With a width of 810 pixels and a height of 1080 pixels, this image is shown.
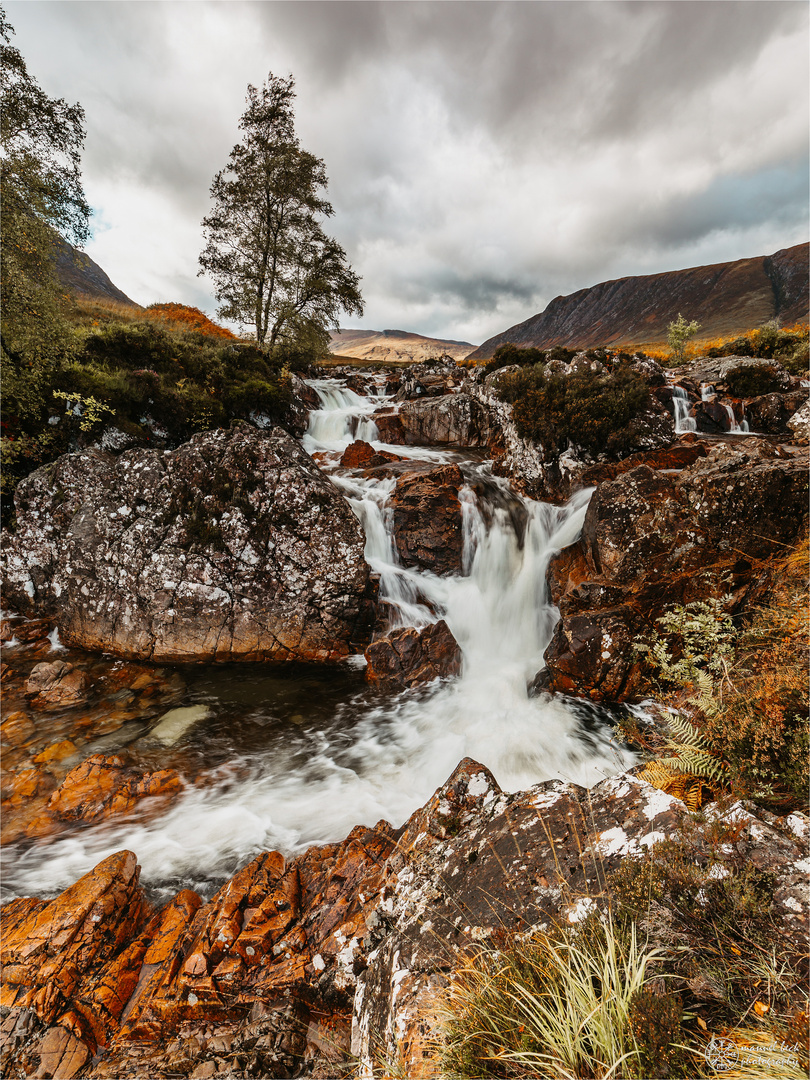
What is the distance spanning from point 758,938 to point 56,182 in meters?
18.5

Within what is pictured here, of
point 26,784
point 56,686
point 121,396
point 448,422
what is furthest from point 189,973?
point 448,422

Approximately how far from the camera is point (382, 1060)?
2234mm

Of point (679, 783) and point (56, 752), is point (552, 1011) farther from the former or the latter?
point (56, 752)

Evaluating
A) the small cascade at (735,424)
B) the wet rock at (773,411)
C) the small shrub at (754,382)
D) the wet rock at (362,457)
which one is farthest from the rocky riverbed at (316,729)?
the small shrub at (754,382)

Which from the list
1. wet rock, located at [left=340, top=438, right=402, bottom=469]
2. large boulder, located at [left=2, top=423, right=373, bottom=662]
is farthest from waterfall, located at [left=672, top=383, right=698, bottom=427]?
large boulder, located at [left=2, top=423, right=373, bottom=662]

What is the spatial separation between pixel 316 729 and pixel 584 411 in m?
12.8

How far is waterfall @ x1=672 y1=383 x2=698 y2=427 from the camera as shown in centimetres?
1689

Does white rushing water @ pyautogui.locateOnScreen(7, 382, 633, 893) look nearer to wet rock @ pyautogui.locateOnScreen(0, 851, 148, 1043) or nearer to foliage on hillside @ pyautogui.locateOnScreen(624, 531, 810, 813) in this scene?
wet rock @ pyautogui.locateOnScreen(0, 851, 148, 1043)

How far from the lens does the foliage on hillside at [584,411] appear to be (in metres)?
13.6

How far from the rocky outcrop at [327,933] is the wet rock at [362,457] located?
13.3 metres

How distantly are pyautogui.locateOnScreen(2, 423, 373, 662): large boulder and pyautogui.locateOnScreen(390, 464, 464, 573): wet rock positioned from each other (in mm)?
2135

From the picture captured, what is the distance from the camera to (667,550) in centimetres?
827

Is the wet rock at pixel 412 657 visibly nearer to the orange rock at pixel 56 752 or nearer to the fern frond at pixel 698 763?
the orange rock at pixel 56 752

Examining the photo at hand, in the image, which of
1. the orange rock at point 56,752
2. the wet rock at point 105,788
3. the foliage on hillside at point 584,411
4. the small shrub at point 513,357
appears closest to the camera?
the wet rock at point 105,788
